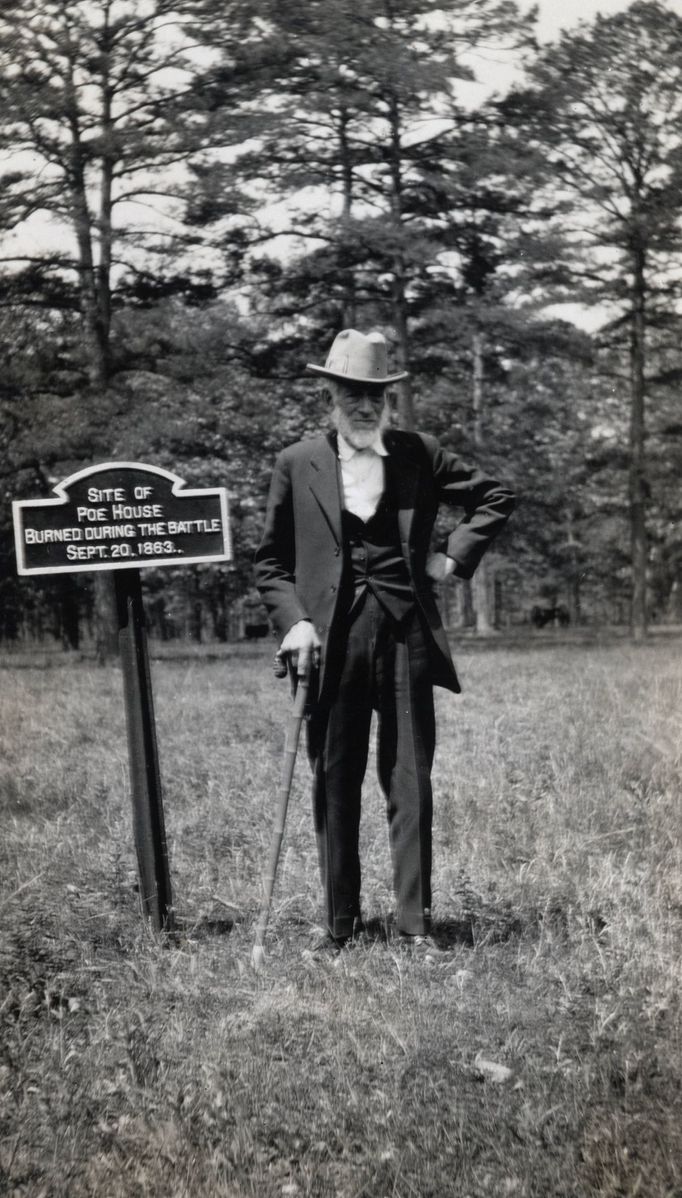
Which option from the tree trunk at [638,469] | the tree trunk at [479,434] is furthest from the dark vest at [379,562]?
the tree trunk at [638,469]

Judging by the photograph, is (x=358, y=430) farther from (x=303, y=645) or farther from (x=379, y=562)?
(x=303, y=645)

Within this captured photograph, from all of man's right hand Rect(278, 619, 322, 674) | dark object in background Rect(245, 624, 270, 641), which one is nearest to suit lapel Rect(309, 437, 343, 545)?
man's right hand Rect(278, 619, 322, 674)

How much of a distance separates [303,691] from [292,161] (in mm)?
14632

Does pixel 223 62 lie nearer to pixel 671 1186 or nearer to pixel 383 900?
pixel 383 900

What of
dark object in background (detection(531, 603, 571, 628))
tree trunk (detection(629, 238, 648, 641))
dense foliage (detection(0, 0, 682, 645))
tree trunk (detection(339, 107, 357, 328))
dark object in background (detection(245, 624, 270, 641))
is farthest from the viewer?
dark object in background (detection(531, 603, 571, 628))

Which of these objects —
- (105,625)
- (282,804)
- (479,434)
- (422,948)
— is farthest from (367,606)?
(479,434)

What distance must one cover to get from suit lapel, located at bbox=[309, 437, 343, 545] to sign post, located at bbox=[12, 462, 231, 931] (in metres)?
0.34

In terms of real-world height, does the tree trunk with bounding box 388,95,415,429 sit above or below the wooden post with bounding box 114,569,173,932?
above

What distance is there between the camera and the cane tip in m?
3.94

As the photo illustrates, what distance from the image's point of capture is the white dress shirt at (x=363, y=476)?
4109 mm

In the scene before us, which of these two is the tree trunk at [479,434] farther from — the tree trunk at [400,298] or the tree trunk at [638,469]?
the tree trunk at [638,469]

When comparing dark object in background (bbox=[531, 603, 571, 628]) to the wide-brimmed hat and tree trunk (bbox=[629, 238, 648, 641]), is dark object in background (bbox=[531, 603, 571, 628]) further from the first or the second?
the wide-brimmed hat

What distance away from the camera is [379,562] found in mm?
4098

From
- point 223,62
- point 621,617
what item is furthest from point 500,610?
point 223,62
